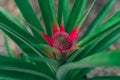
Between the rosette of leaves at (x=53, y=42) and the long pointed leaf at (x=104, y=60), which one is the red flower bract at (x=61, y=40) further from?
the long pointed leaf at (x=104, y=60)

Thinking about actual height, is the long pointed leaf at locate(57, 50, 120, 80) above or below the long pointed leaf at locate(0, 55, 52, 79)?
above

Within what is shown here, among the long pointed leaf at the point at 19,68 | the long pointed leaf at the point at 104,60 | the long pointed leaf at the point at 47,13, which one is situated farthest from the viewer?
the long pointed leaf at the point at 47,13

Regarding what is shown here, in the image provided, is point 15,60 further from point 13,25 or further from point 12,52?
point 12,52

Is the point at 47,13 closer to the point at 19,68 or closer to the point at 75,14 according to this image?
the point at 75,14

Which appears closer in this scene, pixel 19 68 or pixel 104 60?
pixel 104 60

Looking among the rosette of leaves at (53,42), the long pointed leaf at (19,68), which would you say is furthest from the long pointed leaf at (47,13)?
the long pointed leaf at (19,68)

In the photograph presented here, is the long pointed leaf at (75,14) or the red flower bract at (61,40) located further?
the long pointed leaf at (75,14)

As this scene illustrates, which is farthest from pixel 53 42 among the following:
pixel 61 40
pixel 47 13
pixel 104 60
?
pixel 104 60

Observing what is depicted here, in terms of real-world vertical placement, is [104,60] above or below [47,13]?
above

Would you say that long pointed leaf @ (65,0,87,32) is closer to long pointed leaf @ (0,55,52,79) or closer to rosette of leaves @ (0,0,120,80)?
rosette of leaves @ (0,0,120,80)

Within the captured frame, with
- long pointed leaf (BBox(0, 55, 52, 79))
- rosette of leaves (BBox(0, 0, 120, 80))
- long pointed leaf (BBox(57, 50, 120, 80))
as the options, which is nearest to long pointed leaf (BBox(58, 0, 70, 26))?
rosette of leaves (BBox(0, 0, 120, 80))

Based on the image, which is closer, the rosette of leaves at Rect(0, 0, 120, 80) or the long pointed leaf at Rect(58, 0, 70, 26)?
the rosette of leaves at Rect(0, 0, 120, 80)
